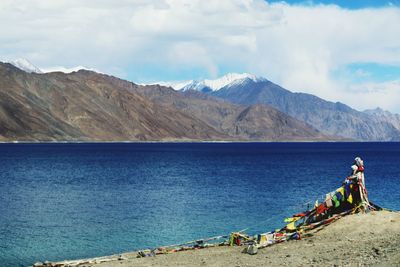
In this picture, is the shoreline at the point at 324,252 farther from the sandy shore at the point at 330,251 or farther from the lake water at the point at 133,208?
the lake water at the point at 133,208

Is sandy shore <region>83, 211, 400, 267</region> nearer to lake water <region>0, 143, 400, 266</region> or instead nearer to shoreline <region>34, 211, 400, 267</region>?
shoreline <region>34, 211, 400, 267</region>

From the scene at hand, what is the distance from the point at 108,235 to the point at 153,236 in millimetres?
3695

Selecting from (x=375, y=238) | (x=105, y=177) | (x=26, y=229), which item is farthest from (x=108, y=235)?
(x=105, y=177)

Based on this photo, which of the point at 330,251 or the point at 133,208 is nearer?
the point at 330,251

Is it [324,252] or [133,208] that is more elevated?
[133,208]

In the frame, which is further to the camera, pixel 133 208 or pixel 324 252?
pixel 133 208

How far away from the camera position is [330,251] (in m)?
29.5

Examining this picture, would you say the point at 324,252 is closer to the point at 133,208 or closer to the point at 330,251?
the point at 330,251

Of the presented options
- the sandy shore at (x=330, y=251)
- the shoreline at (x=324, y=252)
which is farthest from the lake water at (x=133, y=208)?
the sandy shore at (x=330, y=251)

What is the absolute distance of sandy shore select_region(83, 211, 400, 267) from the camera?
1067 inches

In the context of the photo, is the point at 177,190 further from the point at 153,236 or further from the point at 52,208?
the point at 153,236

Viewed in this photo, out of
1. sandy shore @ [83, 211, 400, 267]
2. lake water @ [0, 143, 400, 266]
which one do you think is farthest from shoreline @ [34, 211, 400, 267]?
lake water @ [0, 143, 400, 266]

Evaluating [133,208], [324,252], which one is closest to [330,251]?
[324,252]

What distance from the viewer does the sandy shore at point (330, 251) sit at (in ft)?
88.9
